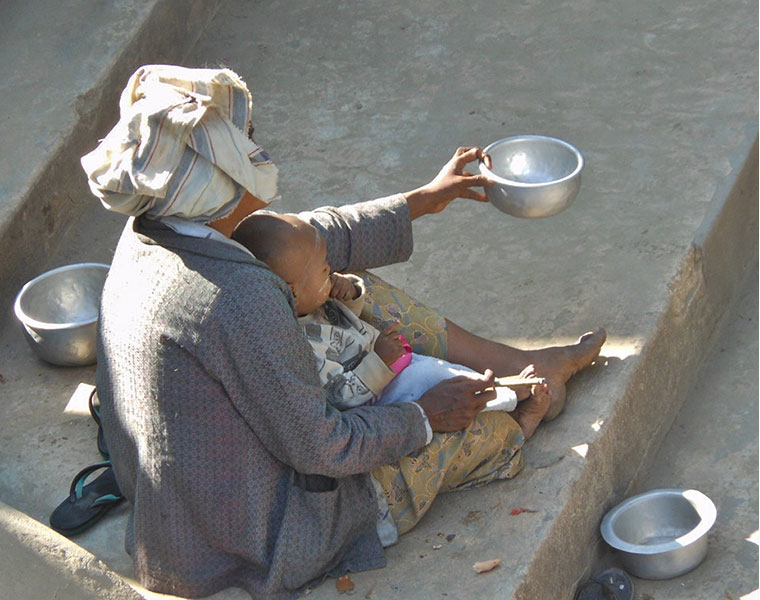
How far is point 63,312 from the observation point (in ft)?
12.2

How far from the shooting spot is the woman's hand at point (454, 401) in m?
2.76

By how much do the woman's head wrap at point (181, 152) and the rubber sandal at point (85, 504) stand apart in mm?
900

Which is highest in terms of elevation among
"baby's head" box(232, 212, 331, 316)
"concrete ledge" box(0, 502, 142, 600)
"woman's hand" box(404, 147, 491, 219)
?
"baby's head" box(232, 212, 331, 316)

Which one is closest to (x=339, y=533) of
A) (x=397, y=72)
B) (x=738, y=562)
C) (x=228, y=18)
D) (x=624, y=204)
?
(x=738, y=562)

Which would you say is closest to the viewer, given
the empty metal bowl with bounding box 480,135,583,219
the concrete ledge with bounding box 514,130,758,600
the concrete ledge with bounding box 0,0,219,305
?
the concrete ledge with bounding box 514,130,758,600

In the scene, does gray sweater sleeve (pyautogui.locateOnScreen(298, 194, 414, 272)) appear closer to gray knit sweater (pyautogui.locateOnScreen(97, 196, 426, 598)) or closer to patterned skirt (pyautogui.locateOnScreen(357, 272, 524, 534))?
patterned skirt (pyautogui.locateOnScreen(357, 272, 524, 534))

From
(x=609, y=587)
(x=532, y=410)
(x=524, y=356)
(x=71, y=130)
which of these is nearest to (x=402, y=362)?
(x=532, y=410)

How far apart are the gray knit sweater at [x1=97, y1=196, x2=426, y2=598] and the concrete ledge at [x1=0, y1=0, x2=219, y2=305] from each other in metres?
1.43

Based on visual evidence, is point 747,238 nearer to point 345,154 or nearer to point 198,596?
point 345,154

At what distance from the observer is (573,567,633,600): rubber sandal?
2847 millimetres

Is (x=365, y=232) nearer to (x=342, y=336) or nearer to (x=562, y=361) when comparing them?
(x=342, y=336)

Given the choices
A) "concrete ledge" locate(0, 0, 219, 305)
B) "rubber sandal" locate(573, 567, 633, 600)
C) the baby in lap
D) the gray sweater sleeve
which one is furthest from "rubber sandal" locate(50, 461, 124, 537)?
"rubber sandal" locate(573, 567, 633, 600)

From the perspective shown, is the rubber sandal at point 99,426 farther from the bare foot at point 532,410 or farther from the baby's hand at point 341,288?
the bare foot at point 532,410

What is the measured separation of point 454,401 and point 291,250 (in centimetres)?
54
